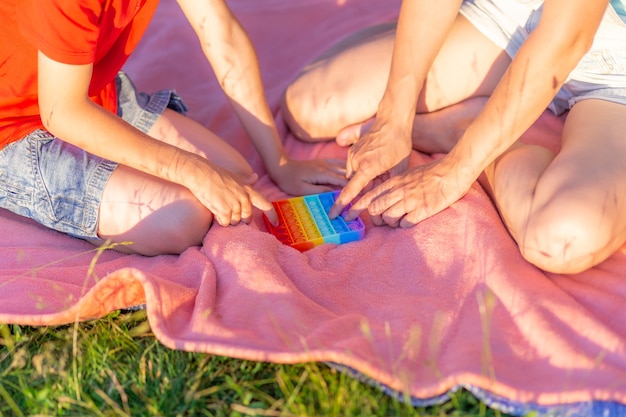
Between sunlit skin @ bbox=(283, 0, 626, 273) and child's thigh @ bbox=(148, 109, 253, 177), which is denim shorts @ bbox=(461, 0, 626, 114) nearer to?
sunlit skin @ bbox=(283, 0, 626, 273)

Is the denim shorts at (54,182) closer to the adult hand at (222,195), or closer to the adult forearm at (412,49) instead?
the adult hand at (222,195)

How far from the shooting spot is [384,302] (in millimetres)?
1435

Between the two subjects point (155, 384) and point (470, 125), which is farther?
point (470, 125)

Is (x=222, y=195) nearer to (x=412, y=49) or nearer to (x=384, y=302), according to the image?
(x=384, y=302)

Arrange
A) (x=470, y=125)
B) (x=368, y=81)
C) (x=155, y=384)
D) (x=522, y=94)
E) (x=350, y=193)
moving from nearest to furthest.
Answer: (x=155, y=384), (x=522, y=94), (x=470, y=125), (x=350, y=193), (x=368, y=81)

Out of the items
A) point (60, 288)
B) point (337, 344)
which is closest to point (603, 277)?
point (337, 344)

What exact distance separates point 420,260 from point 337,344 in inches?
12.3

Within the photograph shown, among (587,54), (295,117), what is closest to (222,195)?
(295,117)

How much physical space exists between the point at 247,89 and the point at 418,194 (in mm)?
512

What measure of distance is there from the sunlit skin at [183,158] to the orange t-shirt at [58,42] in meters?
0.05

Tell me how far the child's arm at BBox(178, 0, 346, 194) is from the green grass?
567mm

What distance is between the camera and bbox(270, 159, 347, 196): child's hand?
5.95 ft

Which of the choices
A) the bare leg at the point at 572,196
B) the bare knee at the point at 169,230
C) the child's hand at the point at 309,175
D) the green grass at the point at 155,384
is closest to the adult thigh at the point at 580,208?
the bare leg at the point at 572,196

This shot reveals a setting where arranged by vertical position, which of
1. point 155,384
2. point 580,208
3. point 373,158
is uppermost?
point 580,208
